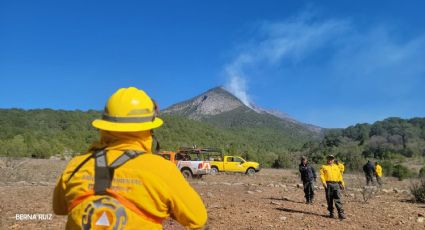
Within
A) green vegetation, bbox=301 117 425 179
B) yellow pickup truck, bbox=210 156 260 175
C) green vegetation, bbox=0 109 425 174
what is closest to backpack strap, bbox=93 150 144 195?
yellow pickup truck, bbox=210 156 260 175

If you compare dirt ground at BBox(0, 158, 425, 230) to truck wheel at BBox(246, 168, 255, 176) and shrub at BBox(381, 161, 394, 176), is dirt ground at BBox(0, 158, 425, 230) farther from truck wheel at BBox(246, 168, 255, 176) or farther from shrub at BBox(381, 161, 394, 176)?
shrub at BBox(381, 161, 394, 176)

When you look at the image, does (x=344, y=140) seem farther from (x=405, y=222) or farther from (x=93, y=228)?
(x=93, y=228)

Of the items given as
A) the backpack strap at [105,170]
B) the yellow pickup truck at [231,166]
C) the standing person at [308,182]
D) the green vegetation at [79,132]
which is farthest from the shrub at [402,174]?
the backpack strap at [105,170]

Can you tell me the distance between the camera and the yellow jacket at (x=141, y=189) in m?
2.10

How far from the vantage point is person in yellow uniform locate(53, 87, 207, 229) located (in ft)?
6.83

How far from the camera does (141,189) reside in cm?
210

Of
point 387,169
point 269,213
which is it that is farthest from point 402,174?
point 269,213

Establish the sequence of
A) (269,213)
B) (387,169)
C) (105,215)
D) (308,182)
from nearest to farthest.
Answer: (105,215)
(269,213)
(308,182)
(387,169)

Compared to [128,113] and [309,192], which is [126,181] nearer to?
[128,113]

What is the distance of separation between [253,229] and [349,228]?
7.67ft

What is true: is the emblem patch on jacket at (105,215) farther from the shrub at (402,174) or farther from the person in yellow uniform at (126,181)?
the shrub at (402,174)

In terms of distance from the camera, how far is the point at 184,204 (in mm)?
2164

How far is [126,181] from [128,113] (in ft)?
1.10

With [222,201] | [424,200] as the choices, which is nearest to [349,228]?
[222,201]
